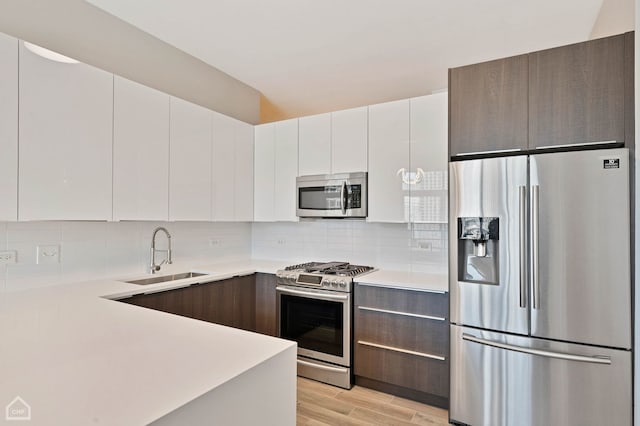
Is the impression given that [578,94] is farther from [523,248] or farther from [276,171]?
[276,171]

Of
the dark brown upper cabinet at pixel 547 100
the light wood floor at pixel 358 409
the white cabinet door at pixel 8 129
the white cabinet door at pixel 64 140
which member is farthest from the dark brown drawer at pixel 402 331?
the white cabinet door at pixel 8 129

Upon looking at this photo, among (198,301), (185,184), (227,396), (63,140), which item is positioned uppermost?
(63,140)

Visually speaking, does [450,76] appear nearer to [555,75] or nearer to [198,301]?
[555,75]

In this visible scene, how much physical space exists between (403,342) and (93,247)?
236cm

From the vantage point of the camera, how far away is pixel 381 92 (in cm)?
382

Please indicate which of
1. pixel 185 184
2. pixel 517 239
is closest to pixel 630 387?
pixel 517 239

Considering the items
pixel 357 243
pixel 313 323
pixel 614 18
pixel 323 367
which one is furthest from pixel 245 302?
pixel 614 18

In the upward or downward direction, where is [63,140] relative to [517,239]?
upward

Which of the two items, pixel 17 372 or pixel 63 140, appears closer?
pixel 17 372

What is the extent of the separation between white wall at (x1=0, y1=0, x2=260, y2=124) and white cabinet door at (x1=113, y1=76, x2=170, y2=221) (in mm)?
386

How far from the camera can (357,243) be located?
11.4 feet

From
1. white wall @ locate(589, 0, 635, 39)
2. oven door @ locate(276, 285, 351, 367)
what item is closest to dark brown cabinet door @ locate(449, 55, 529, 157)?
white wall @ locate(589, 0, 635, 39)

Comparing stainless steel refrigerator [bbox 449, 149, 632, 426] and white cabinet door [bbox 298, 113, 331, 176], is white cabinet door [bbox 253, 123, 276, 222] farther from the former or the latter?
stainless steel refrigerator [bbox 449, 149, 632, 426]

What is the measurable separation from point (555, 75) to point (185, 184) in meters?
2.64
